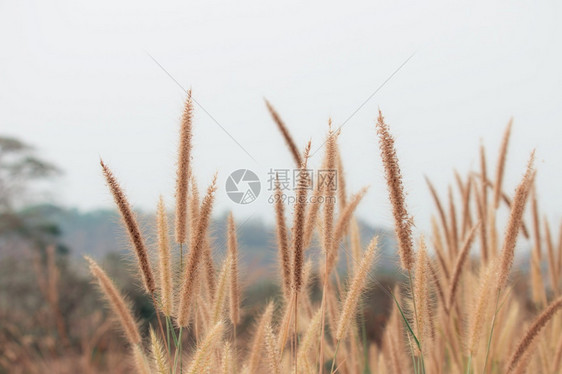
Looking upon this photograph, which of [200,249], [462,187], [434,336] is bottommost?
[434,336]

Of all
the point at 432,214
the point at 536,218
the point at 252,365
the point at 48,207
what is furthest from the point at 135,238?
the point at 48,207

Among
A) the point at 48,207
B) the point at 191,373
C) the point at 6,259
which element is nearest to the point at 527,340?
the point at 191,373

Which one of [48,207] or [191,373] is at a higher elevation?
[48,207]

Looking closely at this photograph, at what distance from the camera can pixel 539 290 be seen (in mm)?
3133

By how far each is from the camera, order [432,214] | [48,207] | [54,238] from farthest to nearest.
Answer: [48,207] < [54,238] < [432,214]

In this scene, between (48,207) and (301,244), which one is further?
(48,207)

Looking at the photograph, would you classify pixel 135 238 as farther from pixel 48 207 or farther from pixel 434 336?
pixel 48 207

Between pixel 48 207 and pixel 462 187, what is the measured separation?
2122cm

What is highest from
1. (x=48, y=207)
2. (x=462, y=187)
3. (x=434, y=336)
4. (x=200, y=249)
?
(x=48, y=207)

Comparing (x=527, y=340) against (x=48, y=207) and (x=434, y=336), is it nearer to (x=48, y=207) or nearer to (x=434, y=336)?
(x=434, y=336)

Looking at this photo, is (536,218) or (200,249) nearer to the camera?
(200,249)

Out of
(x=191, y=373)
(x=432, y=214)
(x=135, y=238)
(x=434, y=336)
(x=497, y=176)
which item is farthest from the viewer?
(x=432, y=214)

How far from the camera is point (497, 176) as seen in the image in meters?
2.60

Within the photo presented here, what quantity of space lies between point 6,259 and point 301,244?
15360 millimetres
